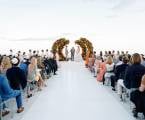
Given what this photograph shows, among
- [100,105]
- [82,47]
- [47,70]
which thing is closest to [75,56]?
[82,47]

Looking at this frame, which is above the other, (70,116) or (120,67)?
(120,67)

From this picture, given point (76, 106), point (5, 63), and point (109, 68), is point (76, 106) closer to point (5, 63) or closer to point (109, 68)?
point (5, 63)

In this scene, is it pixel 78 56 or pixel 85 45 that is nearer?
pixel 78 56

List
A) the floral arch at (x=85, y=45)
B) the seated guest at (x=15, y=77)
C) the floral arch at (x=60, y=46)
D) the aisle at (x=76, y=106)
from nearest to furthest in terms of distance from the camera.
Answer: the aisle at (x=76, y=106) → the seated guest at (x=15, y=77) → the floral arch at (x=85, y=45) → the floral arch at (x=60, y=46)

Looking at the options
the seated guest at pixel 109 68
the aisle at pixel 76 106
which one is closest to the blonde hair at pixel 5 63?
the aisle at pixel 76 106

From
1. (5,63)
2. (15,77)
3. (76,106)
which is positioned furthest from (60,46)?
(5,63)

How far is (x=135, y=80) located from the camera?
8836 millimetres

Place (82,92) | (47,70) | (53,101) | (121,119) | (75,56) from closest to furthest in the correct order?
(121,119) < (53,101) < (82,92) < (47,70) < (75,56)

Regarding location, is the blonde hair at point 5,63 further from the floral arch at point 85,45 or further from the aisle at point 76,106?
the floral arch at point 85,45

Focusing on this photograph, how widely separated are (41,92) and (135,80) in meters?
4.81

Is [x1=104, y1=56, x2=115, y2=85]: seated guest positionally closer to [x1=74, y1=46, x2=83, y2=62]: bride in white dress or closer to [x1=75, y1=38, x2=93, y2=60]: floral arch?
[x1=75, y1=38, x2=93, y2=60]: floral arch

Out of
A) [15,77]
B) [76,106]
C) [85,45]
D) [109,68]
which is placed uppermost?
[85,45]

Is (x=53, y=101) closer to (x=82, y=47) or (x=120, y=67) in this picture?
(x=120, y=67)

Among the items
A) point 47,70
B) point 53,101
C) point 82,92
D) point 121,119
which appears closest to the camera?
point 121,119
